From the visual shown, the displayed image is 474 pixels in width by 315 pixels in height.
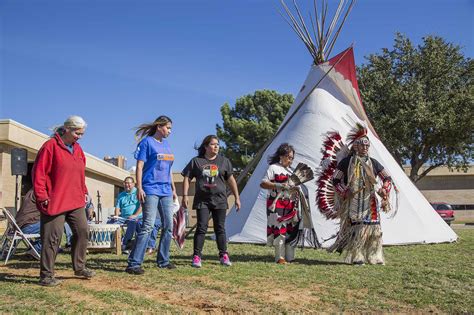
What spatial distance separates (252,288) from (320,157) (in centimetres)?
428

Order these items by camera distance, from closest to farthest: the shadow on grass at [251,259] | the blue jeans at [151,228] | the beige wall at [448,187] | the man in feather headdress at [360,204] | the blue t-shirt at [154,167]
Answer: the blue jeans at [151,228] < the blue t-shirt at [154,167] < the man in feather headdress at [360,204] < the shadow on grass at [251,259] < the beige wall at [448,187]

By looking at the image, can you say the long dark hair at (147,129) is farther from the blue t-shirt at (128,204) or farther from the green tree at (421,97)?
the green tree at (421,97)

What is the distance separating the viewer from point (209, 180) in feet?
19.1

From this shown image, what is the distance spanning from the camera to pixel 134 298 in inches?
151

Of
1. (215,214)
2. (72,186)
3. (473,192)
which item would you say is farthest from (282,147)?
(473,192)

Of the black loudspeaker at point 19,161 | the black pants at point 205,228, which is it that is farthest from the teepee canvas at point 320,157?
the black loudspeaker at point 19,161

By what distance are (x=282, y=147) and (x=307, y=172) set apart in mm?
474

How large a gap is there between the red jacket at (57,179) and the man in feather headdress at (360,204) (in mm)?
3363

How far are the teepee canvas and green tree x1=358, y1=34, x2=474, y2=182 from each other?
12346 mm

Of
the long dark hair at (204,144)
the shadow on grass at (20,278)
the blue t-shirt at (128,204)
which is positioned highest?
the long dark hair at (204,144)

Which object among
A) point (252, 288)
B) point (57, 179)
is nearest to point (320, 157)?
point (252, 288)

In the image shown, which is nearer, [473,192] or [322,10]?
[322,10]

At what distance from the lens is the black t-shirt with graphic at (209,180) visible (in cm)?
577

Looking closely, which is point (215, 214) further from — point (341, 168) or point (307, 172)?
point (341, 168)
